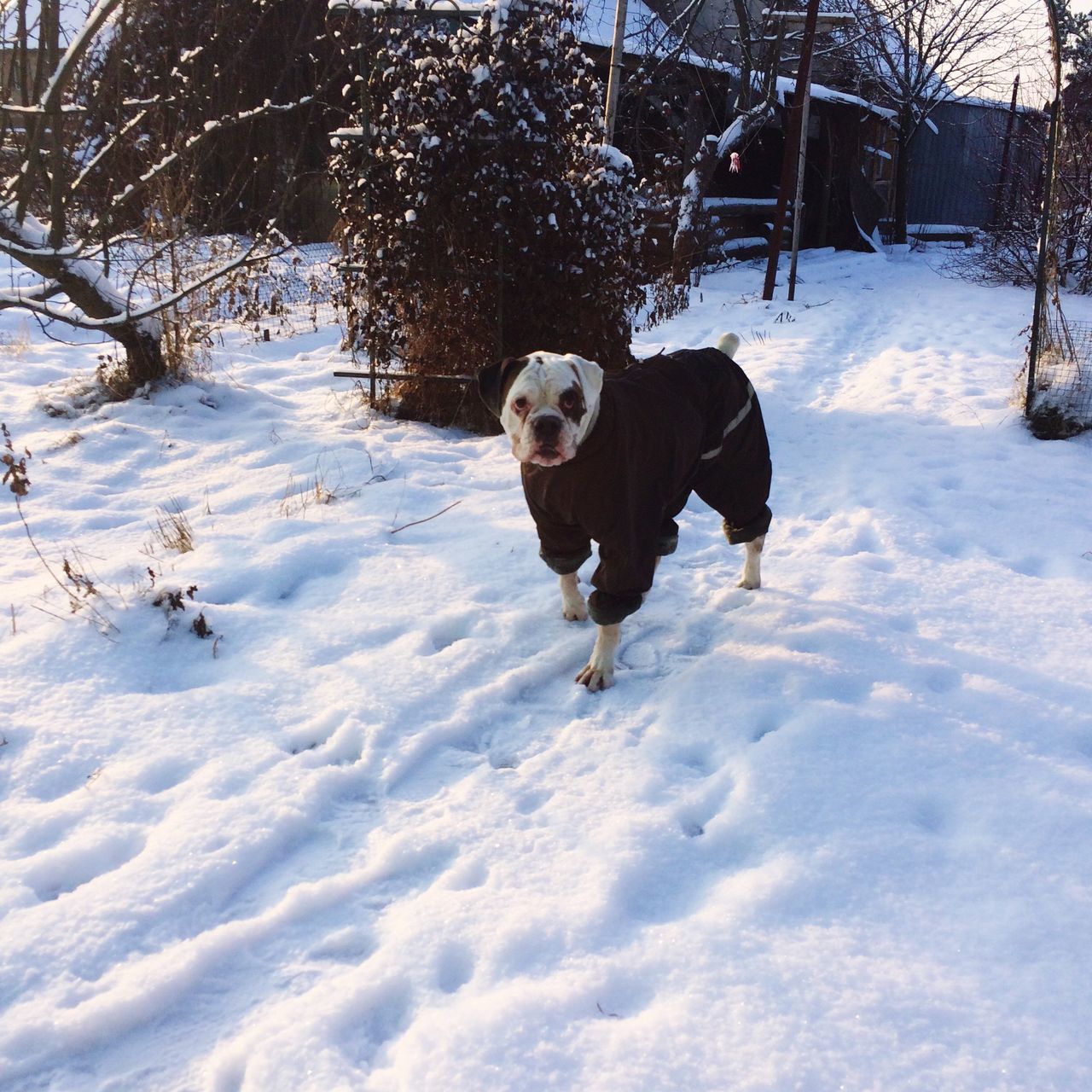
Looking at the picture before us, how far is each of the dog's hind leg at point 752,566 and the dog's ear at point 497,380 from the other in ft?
4.47

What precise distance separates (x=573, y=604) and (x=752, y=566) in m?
0.87

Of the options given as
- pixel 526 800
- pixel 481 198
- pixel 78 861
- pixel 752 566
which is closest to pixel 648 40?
pixel 481 198

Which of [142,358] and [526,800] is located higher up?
[142,358]

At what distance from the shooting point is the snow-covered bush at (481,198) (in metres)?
5.57

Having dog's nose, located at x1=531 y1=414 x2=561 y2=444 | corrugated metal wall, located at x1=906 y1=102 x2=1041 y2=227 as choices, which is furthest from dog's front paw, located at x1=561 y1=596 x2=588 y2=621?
corrugated metal wall, located at x1=906 y1=102 x2=1041 y2=227

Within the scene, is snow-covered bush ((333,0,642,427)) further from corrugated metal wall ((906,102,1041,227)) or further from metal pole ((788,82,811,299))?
corrugated metal wall ((906,102,1041,227))

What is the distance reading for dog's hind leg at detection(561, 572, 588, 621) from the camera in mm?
3643

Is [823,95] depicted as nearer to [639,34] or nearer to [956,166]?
[639,34]

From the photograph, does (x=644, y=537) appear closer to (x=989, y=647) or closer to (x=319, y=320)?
(x=989, y=647)

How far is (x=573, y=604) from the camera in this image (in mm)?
3678

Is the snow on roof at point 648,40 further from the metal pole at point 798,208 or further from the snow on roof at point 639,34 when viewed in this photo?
the metal pole at point 798,208

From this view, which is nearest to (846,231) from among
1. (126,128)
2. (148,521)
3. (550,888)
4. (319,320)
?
(319,320)

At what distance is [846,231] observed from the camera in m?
18.9

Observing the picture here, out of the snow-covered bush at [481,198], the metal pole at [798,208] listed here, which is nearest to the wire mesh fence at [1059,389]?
the snow-covered bush at [481,198]
